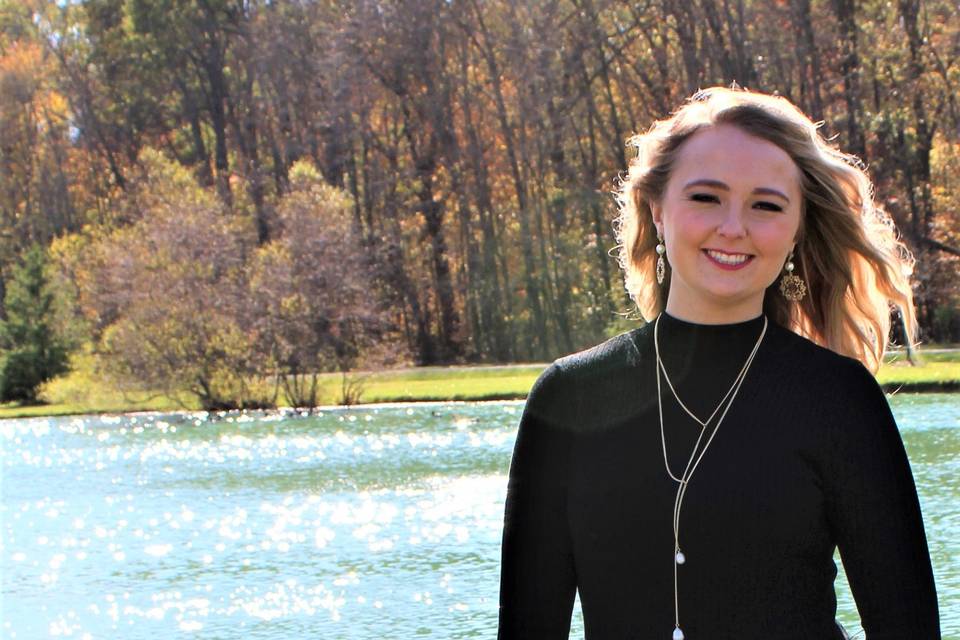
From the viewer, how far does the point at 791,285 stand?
2.71 meters

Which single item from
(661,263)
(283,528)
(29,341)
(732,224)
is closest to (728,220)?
(732,224)

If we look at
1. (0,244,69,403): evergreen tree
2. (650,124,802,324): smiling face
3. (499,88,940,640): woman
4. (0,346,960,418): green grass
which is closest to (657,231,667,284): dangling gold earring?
(499,88,940,640): woman

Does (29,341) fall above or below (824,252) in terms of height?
above

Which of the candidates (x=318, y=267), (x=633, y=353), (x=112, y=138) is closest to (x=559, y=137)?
(x=318, y=267)

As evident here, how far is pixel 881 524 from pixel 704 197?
0.58 m

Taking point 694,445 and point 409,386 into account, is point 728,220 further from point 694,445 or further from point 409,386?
point 409,386

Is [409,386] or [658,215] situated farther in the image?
[409,386]

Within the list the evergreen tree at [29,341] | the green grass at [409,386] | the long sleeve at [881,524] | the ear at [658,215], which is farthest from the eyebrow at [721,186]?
the evergreen tree at [29,341]

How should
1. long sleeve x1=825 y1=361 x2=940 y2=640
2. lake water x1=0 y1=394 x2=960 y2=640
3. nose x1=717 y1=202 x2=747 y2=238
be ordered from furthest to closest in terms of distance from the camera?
lake water x1=0 y1=394 x2=960 y2=640 < nose x1=717 y1=202 x2=747 y2=238 < long sleeve x1=825 y1=361 x2=940 y2=640

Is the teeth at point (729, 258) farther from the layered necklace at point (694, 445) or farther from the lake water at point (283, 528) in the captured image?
the lake water at point (283, 528)

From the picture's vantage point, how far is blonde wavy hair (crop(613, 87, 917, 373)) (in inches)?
103

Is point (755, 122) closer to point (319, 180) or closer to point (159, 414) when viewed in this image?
point (159, 414)

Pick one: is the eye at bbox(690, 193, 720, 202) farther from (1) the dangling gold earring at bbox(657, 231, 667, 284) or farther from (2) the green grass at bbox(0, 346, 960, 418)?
(2) the green grass at bbox(0, 346, 960, 418)

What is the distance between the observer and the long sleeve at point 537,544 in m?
2.46
